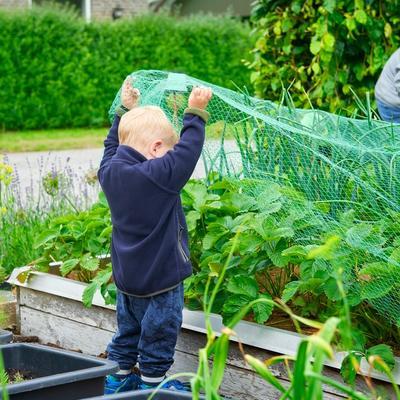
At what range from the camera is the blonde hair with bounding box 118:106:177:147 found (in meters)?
3.04

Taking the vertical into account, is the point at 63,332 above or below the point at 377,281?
below

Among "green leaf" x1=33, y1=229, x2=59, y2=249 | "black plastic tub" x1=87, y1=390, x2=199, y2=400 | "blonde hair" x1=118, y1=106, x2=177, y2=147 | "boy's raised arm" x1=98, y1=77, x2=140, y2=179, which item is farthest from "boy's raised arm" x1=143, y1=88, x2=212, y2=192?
"green leaf" x1=33, y1=229, x2=59, y2=249

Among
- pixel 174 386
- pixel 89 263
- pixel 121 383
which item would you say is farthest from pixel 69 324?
pixel 174 386

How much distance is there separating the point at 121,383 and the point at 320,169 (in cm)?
106

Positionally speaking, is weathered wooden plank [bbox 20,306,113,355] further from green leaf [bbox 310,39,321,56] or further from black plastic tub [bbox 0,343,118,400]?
green leaf [bbox 310,39,321,56]

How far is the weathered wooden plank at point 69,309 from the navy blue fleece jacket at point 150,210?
2.08ft

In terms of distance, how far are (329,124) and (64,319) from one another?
1412mm

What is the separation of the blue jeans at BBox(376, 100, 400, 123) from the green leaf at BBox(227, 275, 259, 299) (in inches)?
66.5

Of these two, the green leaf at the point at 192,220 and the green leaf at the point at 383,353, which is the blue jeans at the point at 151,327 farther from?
the green leaf at the point at 383,353

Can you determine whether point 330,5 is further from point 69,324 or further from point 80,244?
point 69,324

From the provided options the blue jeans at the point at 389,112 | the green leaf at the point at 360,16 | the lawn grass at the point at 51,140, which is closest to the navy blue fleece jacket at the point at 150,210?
the blue jeans at the point at 389,112

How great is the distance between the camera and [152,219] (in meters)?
A: 3.00

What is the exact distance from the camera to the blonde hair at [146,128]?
9.99 ft

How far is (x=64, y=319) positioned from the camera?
3.93 meters
